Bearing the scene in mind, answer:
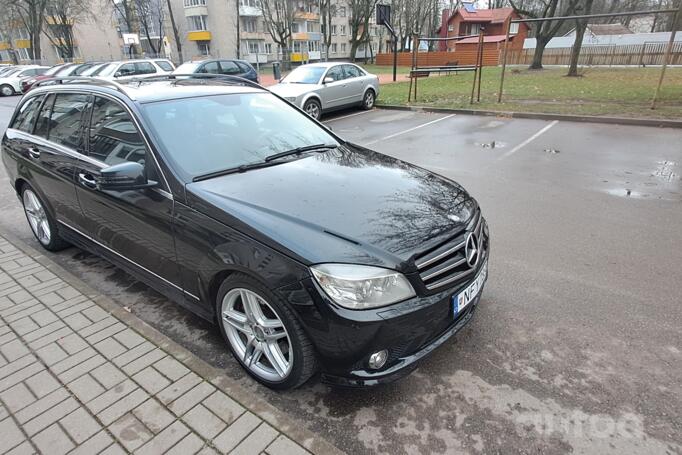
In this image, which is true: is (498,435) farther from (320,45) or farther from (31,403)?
(320,45)

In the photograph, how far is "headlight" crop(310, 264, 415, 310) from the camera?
210 centimetres

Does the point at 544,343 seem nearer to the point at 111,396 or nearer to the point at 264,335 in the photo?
the point at 264,335

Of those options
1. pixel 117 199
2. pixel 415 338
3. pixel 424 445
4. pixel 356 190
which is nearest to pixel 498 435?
pixel 424 445

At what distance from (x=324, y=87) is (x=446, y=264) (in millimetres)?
11051

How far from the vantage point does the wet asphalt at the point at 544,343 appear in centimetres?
221

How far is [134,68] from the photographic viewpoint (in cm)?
1830

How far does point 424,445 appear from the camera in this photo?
2.15 metres

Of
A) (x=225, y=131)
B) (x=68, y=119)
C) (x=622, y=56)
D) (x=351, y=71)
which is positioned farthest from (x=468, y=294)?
(x=622, y=56)

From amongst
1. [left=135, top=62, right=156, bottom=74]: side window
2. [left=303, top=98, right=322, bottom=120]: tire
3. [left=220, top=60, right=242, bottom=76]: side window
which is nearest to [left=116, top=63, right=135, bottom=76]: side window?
[left=135, top=62, right=156, bottom=74]: side window

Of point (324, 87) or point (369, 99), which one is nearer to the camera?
point (324, 87)

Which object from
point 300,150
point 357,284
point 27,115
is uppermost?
point 27,115

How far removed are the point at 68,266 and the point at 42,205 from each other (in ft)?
2.24

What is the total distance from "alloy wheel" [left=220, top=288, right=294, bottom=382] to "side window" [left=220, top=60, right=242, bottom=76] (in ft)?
52.2

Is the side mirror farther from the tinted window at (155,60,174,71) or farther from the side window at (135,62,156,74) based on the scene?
the tinted window at (155,60,174,71)
